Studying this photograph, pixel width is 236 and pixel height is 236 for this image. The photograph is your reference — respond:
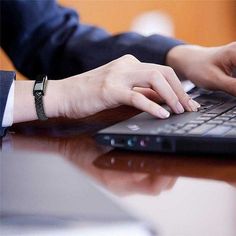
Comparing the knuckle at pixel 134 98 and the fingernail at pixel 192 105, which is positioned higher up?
the knuckle at pixel 134 98

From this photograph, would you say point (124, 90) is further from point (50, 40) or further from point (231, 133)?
point (50, 40)

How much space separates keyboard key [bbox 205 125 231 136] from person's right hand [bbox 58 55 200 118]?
8 cm

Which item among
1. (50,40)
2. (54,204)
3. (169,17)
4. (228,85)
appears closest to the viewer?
(54,204)

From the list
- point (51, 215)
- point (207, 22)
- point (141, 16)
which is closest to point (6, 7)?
point (51, 215)

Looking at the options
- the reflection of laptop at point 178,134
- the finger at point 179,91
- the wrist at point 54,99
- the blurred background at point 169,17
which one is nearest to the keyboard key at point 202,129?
the reflection of laptop at point 178,134

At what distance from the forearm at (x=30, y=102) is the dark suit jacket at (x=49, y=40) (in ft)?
1.10

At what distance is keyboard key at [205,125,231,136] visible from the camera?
51cm

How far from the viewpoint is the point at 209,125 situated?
55 cm

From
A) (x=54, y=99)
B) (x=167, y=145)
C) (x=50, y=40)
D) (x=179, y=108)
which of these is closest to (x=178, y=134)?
(x=167, y=145)

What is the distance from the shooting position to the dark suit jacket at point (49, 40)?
3.53 ft

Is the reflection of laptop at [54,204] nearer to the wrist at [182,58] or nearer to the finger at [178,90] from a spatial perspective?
the finger at [178,90]

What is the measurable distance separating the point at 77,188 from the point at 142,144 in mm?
119

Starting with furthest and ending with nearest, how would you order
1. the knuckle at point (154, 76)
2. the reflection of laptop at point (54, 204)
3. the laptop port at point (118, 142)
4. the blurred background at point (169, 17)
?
the blurred background at point (169, 17)
the knuckle at point (154, 76)
the laptop port at point (118, 142)
the reflection of laptop at point (54, 204)

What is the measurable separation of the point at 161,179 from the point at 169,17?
1.81 metres
